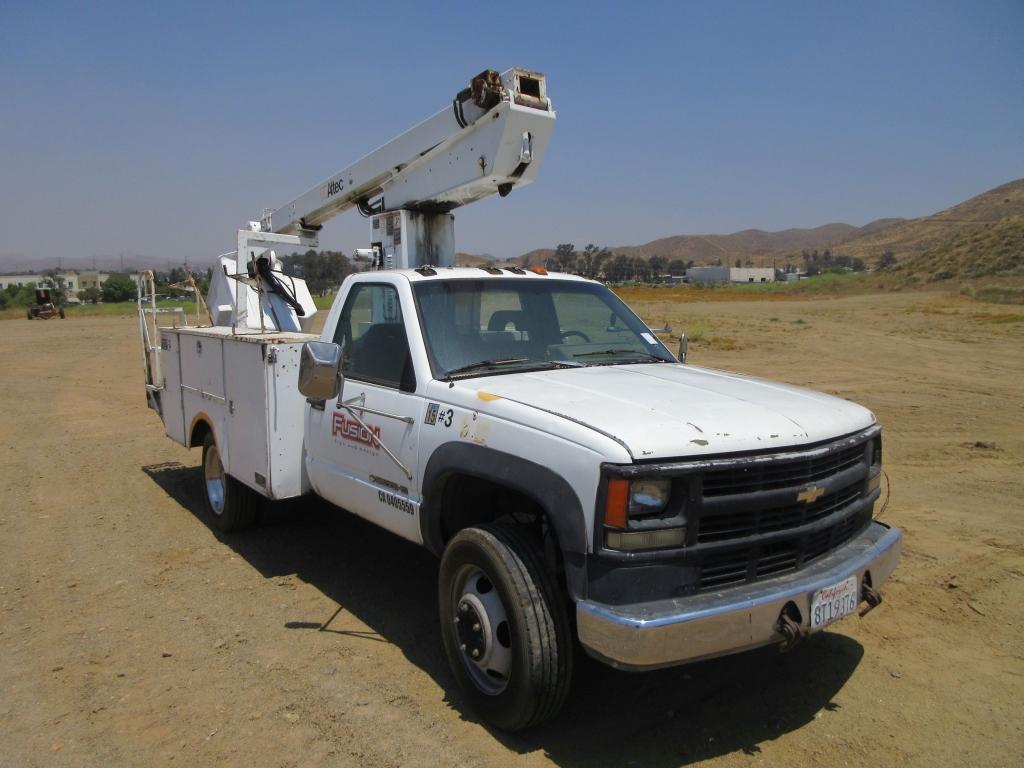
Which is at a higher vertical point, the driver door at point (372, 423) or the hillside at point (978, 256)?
the hillside at point (978, 256)

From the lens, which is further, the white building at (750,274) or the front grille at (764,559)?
the white building at (750,274)

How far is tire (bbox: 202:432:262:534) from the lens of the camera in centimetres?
601

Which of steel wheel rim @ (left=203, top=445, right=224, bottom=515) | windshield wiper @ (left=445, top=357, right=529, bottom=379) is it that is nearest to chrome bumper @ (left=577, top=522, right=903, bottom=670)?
windshield wiper @ (left=445, top=357, right=529, bottom=379)

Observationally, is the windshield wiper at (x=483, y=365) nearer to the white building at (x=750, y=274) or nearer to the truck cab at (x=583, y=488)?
the truck cab at (x=583, y=488)

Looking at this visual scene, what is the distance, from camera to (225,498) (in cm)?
611

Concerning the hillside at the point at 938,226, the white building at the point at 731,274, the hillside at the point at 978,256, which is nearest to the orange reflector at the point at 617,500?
the hillside at the point at 978,256

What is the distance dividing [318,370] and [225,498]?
8.34 feet

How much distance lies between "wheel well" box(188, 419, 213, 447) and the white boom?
938 millimetres

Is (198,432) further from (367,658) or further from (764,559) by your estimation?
(764,559)

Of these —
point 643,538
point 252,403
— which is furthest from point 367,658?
point 252,403

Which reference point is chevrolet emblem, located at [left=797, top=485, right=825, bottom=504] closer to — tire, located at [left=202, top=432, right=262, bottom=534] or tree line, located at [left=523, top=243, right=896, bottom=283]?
tire, located at [left=202, top=432, right=262, bottom=534]

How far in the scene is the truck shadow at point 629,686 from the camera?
3.37 m

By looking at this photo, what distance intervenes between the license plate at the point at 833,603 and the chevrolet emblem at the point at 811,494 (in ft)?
1.17

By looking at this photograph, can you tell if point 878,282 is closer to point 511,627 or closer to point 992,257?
point 992,257
